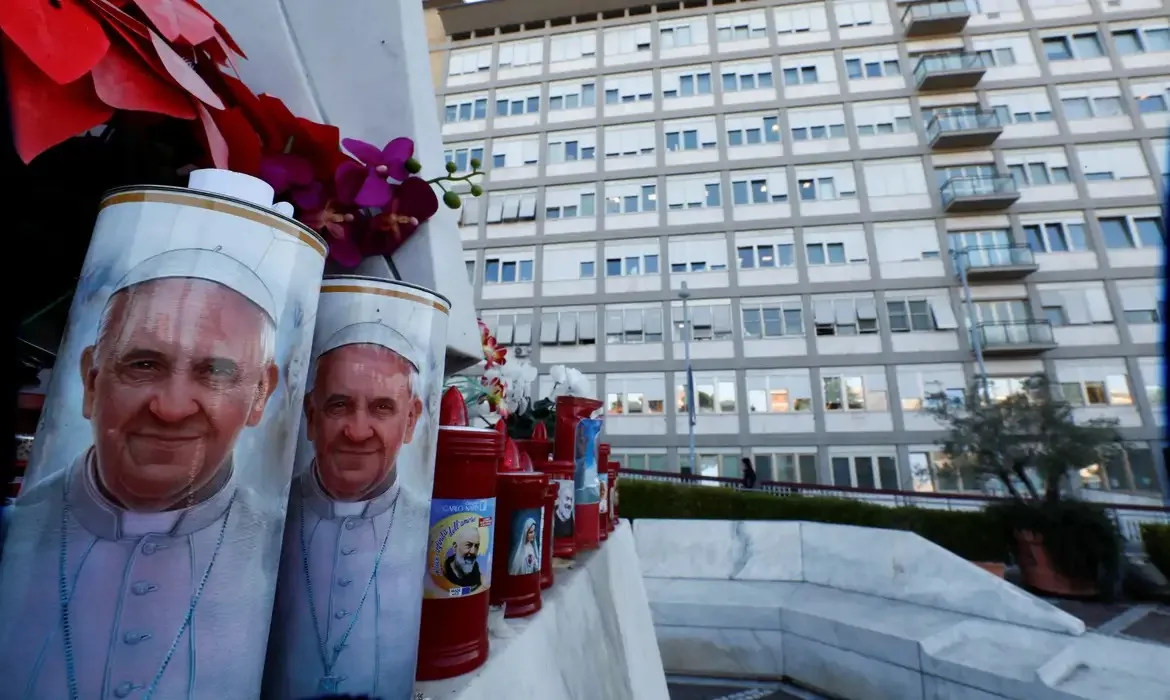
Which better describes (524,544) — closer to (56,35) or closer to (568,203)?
(56,35)

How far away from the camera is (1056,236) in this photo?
11.9 meters

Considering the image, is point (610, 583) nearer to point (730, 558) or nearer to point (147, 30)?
point (147, 30)

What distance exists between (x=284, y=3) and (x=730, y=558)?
218 inches

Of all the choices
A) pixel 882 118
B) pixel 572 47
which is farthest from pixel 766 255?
pixel 572 47

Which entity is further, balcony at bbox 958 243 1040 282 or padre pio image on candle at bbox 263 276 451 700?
balcony at bbox 958 243 1040 282

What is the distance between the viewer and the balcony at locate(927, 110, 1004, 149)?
12.2 metres

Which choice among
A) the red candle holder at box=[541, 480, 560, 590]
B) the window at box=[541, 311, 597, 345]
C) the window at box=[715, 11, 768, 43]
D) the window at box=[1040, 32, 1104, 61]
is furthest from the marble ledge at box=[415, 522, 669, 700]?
the window at box=[1040, 32, 1104, 61]

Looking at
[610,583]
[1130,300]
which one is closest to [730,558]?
[610,583]

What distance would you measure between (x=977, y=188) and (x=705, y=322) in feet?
23.2

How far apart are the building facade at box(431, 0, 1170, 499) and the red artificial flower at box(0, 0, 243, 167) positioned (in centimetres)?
1204

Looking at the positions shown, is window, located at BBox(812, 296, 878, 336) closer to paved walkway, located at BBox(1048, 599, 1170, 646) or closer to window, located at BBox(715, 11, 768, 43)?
paved walkway, located at BBox(1048, 599, 1170, 646)

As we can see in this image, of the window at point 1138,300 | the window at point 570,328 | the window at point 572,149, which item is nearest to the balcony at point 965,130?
the window at point 1138,300

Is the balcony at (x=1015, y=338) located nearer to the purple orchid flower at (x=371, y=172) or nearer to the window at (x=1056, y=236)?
the window at (x=1056, y=236)

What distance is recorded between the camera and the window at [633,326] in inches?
502
